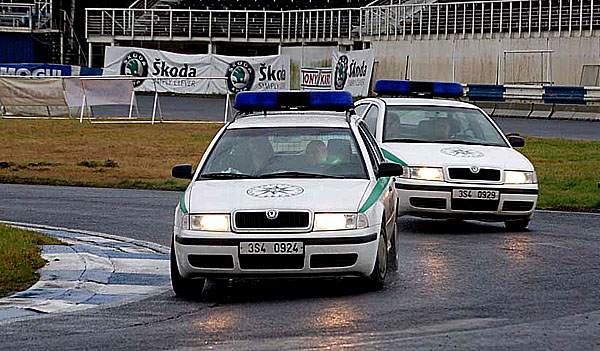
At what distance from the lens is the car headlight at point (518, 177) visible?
1397cm

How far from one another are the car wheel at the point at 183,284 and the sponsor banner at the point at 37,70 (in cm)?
3907

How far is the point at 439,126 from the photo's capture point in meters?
15.3

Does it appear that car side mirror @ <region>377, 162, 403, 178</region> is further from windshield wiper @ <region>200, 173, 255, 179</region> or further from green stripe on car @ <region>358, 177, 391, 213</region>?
windshield wiper @ <region>200, 173, 255, 179</region>

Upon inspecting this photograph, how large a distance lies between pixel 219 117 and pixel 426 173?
28.8 meters

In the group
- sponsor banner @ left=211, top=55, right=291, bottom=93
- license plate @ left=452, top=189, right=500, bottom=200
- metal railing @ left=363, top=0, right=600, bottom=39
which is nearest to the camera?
license plate @ left=452, top=189, right=500, bottom=200

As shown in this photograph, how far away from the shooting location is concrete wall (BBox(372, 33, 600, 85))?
1966 inches

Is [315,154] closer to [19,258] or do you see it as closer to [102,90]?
[19,258]

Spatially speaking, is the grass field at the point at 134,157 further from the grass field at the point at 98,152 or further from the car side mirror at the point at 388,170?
the car side mirror at the point at 388,170

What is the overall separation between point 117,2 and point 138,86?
22.2 metres

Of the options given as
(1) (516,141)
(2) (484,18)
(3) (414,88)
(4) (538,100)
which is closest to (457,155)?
(1) (516,141)

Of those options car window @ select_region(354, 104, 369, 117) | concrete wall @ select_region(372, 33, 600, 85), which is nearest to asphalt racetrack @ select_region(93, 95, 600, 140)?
concrete wall @ select_region(372, 33, 600, 85)

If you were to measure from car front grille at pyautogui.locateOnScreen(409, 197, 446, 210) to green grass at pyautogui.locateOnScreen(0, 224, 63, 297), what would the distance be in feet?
13.0

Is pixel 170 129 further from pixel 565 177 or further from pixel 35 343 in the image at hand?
pixel 35 343

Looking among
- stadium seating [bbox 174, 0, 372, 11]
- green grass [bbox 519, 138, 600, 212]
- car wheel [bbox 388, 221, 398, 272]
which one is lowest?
green grass [bbox 519, 138, 600, 212]
